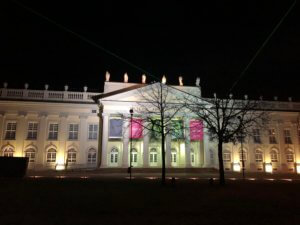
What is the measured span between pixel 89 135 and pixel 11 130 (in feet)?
35.8

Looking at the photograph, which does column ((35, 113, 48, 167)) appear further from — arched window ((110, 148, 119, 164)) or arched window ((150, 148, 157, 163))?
arched window ((150, 148, 157, 163))

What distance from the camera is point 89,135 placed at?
39969 mm

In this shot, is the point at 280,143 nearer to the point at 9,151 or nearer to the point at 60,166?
the point at 60,166

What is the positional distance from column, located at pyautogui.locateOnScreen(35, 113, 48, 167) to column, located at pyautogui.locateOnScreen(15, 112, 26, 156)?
2.16m

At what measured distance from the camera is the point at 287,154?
143 ft

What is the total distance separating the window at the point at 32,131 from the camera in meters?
38.5

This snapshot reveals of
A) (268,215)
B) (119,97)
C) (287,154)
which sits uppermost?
(119,97)

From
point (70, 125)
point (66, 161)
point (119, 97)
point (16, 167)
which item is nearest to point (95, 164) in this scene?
point (66, 161)

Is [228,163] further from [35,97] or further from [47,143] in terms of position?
[35,97]

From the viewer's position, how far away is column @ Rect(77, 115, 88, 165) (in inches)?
1523

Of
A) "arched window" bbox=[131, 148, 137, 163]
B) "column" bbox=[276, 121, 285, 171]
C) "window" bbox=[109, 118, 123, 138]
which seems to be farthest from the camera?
"column" bbox=[276, 121, 285, 171]

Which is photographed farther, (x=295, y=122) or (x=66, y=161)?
(x=295, y=122)

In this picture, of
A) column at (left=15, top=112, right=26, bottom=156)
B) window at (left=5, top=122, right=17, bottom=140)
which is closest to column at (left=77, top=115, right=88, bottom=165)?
column at (left=15, top=112, right=26, bottom=156)

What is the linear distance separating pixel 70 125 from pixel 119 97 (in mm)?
8928
